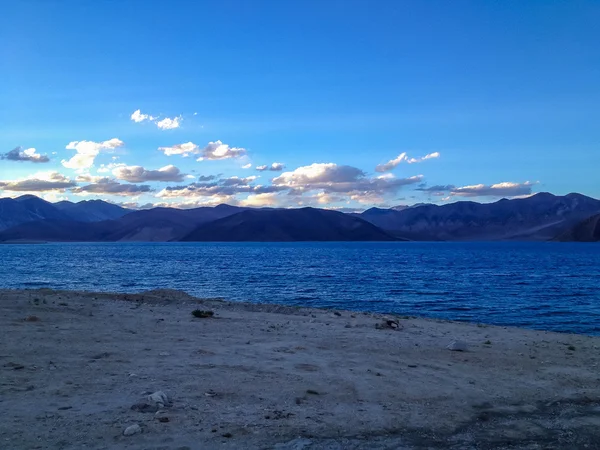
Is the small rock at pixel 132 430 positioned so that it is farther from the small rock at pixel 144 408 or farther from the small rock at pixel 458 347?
the small rock at pixel 458 347

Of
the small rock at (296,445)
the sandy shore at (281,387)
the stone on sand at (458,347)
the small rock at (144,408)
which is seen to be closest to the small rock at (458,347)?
the stone on sand at (458,347)

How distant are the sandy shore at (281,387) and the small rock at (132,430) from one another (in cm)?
10

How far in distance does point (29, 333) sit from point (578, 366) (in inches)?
585

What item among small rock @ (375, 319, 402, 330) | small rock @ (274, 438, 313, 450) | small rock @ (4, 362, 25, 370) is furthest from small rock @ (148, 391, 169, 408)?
small rock @ (375, 319, 402, 330)

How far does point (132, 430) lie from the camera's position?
7617 millimetres

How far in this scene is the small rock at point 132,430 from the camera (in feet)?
24.8

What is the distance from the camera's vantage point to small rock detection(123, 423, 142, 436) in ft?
24.8

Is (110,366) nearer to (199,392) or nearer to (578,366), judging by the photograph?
(199,392)

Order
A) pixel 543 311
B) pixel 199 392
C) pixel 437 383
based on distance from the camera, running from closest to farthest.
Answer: pixel 199 392 < pixel 437 383 < pixel 543 311

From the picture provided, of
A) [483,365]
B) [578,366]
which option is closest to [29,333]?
[483,365]

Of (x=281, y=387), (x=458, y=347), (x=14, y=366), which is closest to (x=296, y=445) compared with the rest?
(x=281, y=387)

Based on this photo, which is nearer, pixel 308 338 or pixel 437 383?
pixel 437 383

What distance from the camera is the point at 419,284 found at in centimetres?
5159

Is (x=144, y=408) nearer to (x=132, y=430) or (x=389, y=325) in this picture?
(x=132, y=430)
